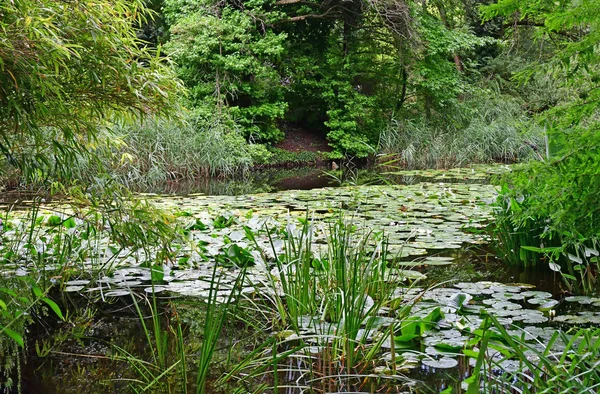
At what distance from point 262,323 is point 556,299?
5.17ft

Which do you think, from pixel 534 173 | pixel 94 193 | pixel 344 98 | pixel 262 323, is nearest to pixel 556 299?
pixel 534 173

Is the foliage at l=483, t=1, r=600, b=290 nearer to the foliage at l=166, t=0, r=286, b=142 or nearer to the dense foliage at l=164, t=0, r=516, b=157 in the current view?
the dense foliage at l=164, t=0, r=516, b=157

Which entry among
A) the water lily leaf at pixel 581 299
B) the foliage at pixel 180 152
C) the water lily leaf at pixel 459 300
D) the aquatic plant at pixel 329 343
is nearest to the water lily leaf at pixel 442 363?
the aquatic plant at pixel 329 343

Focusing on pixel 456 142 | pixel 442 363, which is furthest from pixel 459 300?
pixel 456 142

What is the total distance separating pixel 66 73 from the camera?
304 cm

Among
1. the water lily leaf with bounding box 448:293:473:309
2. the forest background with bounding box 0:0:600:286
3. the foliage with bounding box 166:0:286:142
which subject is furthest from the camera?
the foliage with bounding box 166:0:286:142

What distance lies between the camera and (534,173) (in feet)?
8.29

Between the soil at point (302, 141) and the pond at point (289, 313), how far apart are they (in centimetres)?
965

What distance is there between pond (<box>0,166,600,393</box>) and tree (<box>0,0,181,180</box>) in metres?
0.60

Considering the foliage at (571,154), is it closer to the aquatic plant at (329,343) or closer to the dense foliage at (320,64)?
the aquatic plant at (329,343)

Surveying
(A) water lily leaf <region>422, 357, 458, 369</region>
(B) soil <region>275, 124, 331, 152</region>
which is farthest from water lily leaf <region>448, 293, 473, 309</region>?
(B) soil <region>275, 124, 331, 152</region>

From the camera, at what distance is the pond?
88.9 inches

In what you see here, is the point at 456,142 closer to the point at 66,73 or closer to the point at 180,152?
the point at 180,152

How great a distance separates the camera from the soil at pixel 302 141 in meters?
14.5
